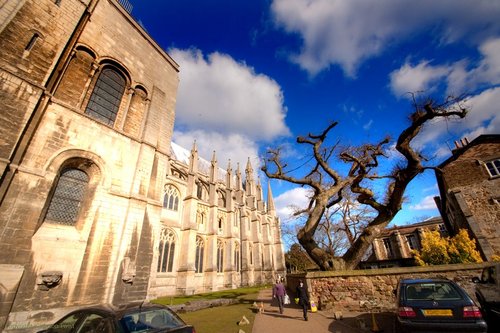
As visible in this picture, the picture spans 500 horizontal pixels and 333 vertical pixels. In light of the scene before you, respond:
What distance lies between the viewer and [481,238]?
14.9 metres

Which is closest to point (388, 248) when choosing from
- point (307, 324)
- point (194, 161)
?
point (194, 161)

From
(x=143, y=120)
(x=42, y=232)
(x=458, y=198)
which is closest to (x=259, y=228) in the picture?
(x=458, y=198)

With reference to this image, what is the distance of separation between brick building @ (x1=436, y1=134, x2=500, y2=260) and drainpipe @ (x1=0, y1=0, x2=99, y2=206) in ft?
74.1

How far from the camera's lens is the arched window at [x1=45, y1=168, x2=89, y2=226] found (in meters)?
7.73

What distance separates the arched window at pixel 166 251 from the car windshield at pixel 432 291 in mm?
20304

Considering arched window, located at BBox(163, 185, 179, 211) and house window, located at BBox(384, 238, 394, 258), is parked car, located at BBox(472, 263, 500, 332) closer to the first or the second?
arched window, located at BBox(163, 185, 179, 211)

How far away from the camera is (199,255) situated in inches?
953

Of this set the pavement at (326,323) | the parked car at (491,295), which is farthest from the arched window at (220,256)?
the parked car at (491,295)

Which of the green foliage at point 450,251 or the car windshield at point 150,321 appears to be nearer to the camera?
the car windshield at point 150,321

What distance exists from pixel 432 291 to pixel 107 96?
14.2m

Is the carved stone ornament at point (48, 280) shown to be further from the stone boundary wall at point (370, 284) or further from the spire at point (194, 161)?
the spire at point (194, 161)

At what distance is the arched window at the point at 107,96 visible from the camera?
985 cm

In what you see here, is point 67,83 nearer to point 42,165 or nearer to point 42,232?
point 42,165

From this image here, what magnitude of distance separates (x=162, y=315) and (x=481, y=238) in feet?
69.3
